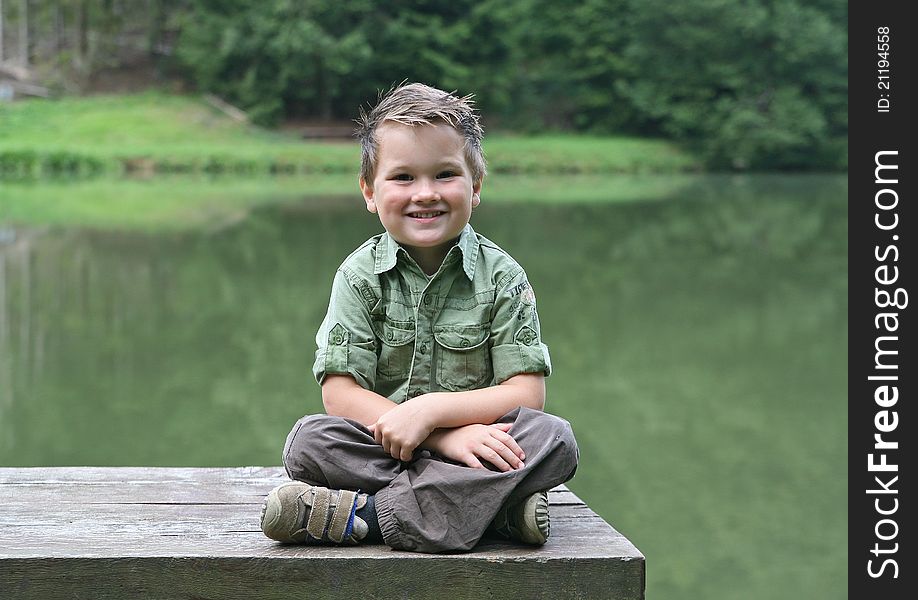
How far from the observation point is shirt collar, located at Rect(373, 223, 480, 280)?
7.39ft

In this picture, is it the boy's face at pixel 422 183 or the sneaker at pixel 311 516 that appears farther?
the boy's face at pixel 422 183

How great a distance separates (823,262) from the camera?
36.8 feet

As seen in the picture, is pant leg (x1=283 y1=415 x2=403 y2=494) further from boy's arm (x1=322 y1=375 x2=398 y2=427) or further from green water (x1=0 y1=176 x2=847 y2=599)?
green water (x1=0 y1=176 x2=847 y2=599)

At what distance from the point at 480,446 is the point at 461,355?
212mm

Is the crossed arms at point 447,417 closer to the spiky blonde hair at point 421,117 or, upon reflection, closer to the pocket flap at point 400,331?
the pocket flap at point 400,331

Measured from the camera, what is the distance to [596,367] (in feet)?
22.4

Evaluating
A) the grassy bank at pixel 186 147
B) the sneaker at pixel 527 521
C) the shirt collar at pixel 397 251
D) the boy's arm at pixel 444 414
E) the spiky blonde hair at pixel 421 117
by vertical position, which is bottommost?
the sneaker at pixel 527 521

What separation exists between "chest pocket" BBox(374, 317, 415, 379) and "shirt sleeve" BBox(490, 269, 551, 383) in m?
0.16

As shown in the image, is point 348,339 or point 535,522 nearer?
point 535,522

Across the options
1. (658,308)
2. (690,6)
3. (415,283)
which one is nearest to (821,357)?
(658,308)

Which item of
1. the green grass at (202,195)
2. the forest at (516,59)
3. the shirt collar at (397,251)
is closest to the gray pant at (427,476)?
the shirt collar at (397,251)

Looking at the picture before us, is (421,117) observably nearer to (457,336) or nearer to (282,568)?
(457,336)

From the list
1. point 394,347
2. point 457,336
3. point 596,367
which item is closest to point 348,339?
point 394,347

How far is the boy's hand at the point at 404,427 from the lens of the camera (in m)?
2.13
